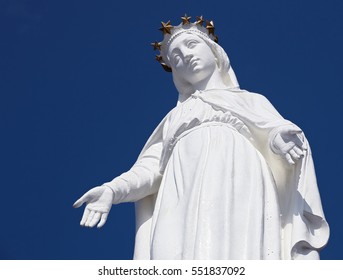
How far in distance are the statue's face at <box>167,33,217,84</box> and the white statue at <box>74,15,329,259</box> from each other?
0.02 meters

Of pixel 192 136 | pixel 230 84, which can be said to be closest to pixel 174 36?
pixel 230 84

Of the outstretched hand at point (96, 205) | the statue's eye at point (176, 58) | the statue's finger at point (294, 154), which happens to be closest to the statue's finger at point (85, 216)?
the outstretched hand at point (96, 205)

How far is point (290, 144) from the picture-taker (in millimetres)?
10883

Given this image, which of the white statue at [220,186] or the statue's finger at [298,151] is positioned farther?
the statue's finger at [298,151]

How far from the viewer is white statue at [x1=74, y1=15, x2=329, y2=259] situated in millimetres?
10438

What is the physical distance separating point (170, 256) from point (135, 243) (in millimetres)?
1093

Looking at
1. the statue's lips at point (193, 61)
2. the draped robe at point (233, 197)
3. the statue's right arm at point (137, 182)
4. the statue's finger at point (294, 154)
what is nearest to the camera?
the draped robe at point (233, 197)

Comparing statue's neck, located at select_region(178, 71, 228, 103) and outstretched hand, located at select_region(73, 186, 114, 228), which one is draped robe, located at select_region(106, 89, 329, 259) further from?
statue's neck, located at select_region(178, 71, 228, 103)

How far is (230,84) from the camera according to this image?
502 inches

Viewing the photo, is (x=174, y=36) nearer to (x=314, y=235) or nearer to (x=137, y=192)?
(x=137, y=192)

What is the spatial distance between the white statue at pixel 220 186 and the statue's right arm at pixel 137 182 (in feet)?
0.03

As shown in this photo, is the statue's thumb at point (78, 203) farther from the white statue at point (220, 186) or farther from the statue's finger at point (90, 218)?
the statue's finger at point (90, 218)

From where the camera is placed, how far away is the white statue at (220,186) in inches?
411
